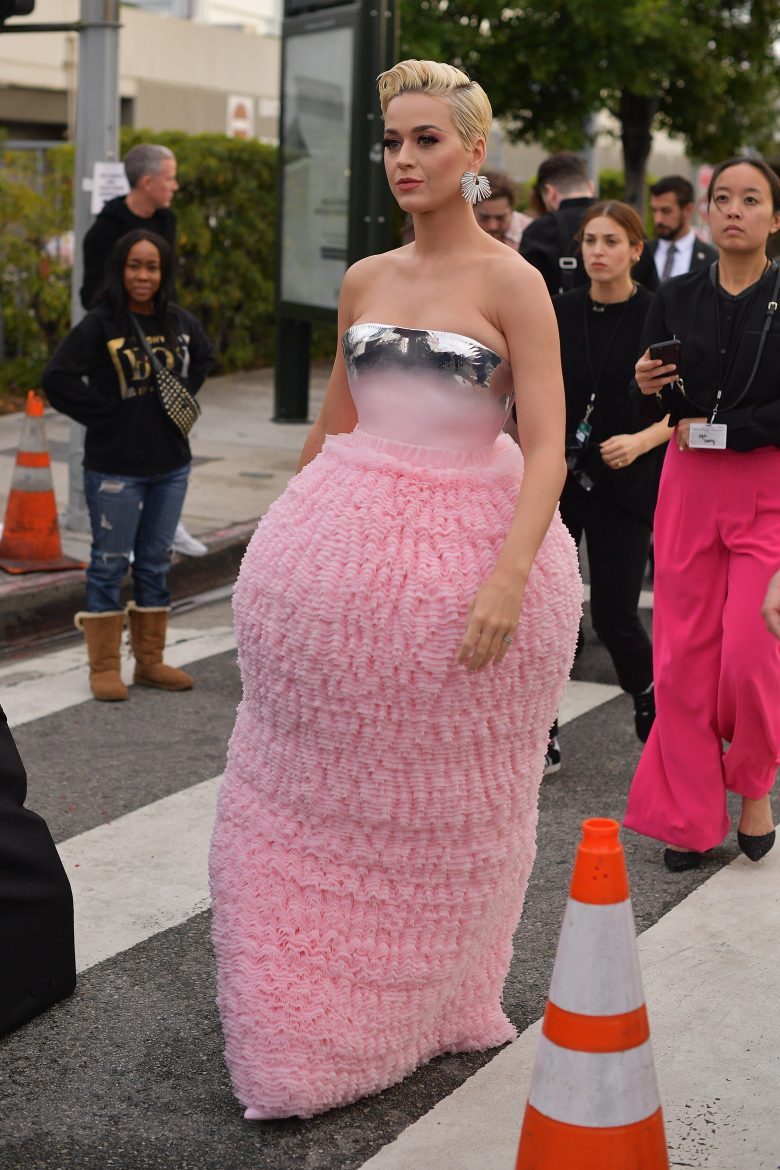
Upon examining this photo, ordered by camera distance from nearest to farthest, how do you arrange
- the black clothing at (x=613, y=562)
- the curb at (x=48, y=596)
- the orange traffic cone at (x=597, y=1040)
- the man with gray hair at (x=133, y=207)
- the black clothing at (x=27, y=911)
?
the orange traffic cone at (x=597, y=1040) → the black clothing at (x=27, y=911) → the black clothing at (x=613, y=562) → the curb at (x=48, y=596) → the man with gray hair at (x=133, y=207)

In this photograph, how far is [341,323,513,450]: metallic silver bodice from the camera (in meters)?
3.58

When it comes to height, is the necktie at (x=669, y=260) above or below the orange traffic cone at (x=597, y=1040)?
above

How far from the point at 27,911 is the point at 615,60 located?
68.5 feet

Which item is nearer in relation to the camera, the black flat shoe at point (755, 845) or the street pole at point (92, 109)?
the black flat shoe at point (755, 845)

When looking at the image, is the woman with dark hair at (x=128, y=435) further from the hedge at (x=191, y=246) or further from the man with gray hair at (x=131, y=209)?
the hedge at (x=191, y=246)

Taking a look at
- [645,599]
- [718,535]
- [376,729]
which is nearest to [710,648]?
[718,535]

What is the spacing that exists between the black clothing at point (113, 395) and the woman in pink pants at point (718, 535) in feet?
7.97

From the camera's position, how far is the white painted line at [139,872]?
15.4 feet

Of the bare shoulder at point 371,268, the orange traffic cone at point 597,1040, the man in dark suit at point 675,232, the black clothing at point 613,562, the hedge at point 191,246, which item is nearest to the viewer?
the orange traffic cone at point 597,1040

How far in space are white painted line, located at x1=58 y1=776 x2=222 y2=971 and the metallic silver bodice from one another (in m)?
1.74

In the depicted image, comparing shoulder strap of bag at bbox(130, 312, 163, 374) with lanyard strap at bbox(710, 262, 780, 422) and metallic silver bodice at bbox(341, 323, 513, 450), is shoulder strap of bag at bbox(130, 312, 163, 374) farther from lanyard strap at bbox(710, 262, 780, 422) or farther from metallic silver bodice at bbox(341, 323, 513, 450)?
metallic silver bodice at bbox(341, 323, 513, 450)

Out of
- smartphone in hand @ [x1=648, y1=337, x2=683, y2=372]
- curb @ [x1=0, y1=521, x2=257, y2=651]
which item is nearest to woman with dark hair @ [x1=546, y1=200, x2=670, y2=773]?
smartphone in hand @ [x1=648, y1=337, x2=683, y2=372]

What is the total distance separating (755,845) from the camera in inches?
207

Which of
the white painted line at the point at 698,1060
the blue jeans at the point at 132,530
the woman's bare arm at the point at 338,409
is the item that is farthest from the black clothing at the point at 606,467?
the woman's bare arm at the point at 338,409
